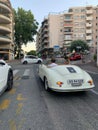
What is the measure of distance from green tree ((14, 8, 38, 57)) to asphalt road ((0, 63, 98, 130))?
181 ft

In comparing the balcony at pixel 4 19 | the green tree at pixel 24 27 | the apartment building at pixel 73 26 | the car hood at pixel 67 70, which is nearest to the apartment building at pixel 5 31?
the balcony at pixel 4 19

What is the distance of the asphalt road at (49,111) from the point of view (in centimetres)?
397

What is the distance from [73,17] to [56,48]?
42.4 metres

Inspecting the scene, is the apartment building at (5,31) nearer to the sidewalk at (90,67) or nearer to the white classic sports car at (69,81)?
the sidewalk at (90,67)

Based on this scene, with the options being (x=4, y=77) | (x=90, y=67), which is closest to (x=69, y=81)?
(x=4, y=77)

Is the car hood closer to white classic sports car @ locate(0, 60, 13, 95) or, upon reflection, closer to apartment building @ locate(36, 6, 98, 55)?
white classic sports car @ locate(0, 60, 13, 95)

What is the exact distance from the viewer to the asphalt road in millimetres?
3973

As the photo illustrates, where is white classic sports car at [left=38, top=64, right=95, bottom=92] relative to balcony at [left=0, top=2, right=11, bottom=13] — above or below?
below

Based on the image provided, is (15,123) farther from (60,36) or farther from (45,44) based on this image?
(45,44)

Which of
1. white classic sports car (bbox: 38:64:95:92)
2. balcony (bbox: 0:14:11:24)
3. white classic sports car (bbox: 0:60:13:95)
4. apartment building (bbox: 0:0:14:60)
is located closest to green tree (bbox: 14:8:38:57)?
apartment building (bbox: 0:0:14:60)

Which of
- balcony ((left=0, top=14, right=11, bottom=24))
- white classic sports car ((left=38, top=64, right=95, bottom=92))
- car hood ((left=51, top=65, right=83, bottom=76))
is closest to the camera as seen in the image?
white classic sports car ((left=38, top=64, right=95, bottom=92))

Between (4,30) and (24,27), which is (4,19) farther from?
(24,27)

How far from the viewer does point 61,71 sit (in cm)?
700

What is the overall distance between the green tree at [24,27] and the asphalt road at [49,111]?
5522 cm
